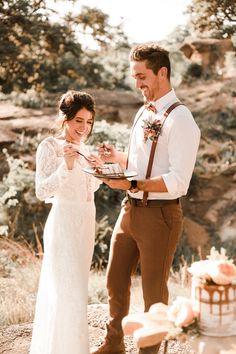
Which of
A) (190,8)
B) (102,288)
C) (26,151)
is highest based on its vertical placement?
(190,8)

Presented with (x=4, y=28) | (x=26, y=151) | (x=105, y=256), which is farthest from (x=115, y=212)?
(x=4, y=28)

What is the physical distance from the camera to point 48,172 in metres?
3.77

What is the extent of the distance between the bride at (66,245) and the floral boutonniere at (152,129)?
1.23ft

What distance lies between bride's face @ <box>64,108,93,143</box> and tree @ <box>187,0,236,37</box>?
7.69m

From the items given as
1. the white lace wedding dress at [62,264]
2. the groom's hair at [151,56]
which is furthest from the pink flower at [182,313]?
the groom's hair at [151,56]

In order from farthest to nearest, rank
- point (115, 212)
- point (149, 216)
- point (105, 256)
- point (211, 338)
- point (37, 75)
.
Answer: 1. point (37, 75)
2. point (115, 212)
3. point (105, 256)
4. point (149, 216)
5. point (211, 338)

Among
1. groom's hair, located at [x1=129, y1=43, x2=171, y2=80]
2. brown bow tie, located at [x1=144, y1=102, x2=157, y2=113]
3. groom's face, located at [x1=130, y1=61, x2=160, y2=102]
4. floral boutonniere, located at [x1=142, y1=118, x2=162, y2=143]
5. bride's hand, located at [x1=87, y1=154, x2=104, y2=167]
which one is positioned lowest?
bride's hand, located at [x1=87, y1=154, x2=104, y2=167]

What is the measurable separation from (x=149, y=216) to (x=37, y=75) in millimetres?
10877

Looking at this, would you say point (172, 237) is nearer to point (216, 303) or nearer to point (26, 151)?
point (216, 303)

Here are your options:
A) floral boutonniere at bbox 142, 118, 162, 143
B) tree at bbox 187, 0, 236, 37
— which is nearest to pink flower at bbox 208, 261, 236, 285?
floral boutonniere at bbox 142, 118, 162, 143

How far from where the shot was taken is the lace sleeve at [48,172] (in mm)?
3676

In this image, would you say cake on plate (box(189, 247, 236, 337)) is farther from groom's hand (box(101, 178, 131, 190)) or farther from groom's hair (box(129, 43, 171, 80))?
groom's hair (box(129, 43, 171, 80))

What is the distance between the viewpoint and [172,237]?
12.3ft

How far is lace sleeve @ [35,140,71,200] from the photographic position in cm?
368
